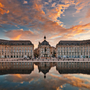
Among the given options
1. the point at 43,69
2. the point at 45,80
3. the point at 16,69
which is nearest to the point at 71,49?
the point at 43,69

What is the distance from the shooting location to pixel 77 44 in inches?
3410

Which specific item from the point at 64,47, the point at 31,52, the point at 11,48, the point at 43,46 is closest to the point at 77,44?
the point at 64,47

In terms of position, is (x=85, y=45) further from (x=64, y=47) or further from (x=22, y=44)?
(x=22, y=44)

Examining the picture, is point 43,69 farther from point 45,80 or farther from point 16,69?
point 45,80

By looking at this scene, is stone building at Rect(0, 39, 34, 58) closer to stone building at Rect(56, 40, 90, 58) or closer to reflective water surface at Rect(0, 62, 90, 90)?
stone building at Rect(56, 40, 90, 58)

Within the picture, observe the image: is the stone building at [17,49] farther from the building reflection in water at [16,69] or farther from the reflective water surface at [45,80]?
the reflective water surface at [45,80]

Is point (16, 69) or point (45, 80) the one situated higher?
point (45, 80)

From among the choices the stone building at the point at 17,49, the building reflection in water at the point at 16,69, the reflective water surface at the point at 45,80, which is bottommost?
the building reflection in water at the point at 16,69

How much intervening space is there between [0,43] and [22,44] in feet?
73.4

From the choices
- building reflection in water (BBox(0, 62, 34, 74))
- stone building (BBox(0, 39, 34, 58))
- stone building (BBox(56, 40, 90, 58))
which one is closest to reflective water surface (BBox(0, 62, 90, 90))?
building reflection in water (BBox(0, 62, 34, 74))

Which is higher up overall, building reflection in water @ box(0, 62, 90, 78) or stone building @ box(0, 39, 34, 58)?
stone building @ box(0, 39, 34, 58)

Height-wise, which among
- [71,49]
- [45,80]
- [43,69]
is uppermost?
[71,49]

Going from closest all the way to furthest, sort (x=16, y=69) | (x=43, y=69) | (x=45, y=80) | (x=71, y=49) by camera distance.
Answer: (x=45, y=80), (x=16, y=69), (x=43, y=69), (x=71, y=49)

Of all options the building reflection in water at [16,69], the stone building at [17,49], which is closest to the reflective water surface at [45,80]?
the building reflection in water at [16,69]
